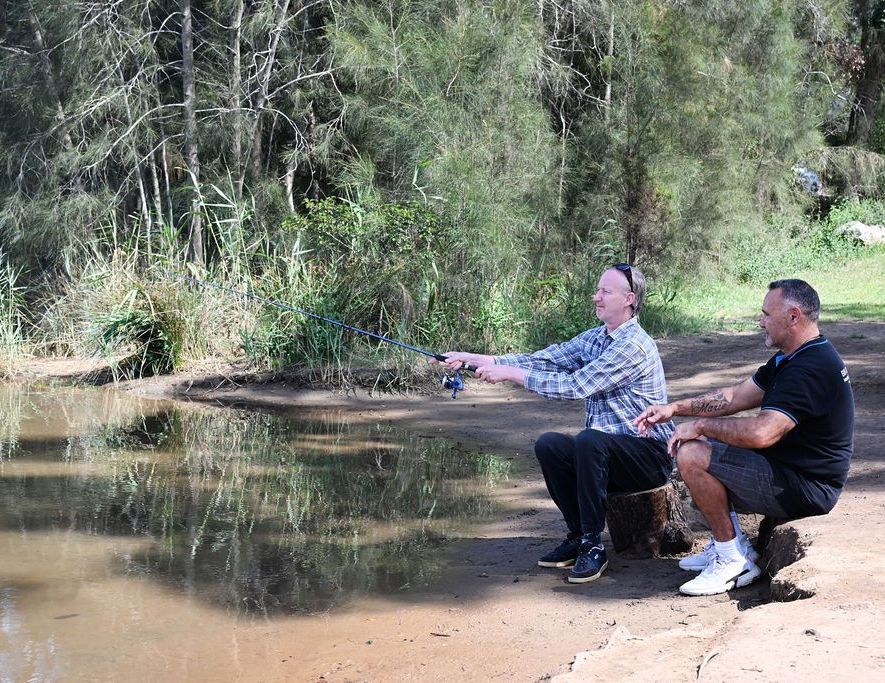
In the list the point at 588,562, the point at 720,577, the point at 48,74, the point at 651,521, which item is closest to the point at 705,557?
the point at 720,577

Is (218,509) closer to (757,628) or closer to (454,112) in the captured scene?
(757,628)

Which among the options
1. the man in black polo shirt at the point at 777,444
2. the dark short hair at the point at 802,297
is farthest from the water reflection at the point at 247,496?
the dark short hair at the point at 802,297

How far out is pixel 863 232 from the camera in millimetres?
17500

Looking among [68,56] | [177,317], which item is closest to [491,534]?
[177,317]

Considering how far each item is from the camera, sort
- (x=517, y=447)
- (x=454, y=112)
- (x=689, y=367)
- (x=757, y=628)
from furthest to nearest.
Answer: (x=454, y=112) < (x=689, y=367) < (x=517, y=447) < (x=757, y=628)

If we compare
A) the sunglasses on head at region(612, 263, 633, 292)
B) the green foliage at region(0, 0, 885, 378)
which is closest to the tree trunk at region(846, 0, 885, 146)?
the green foliage at region(0, 0, 885, 378)

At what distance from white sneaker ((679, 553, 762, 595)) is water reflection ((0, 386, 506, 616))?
1.23 meters

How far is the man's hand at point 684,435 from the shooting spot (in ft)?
13.3

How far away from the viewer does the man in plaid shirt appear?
4.38 m

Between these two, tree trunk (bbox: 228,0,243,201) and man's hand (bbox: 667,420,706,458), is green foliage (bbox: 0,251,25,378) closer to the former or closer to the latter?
tree trunk (bbox: 228,0,243,201)

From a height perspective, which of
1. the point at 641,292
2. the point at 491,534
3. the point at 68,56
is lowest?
the point at 491,534

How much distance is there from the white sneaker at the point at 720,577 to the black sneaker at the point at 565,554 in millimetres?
622

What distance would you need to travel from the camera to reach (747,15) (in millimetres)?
14523

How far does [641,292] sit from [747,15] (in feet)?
37.5
